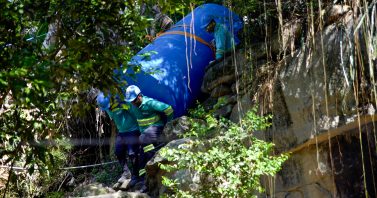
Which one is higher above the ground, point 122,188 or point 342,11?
point 342,11

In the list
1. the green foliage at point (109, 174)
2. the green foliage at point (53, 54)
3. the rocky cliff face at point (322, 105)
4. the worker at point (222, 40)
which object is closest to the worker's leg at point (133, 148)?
the green foliage at point (109, 174)

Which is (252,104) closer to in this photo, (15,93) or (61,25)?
(61,25)

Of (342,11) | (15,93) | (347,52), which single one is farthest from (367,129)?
(15,93)

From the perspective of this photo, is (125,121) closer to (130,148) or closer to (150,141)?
(130,148)

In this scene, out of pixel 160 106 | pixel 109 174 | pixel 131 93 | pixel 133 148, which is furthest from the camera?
pixel 109 174

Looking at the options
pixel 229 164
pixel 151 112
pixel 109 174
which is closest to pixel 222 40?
pixel 151 112

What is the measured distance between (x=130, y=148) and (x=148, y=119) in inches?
15.4

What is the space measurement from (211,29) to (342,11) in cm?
225

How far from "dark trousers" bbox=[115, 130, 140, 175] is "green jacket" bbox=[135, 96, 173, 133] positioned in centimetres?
21

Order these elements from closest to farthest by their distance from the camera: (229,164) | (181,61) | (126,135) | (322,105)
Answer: (229,164) < (322,105) < (126,135) < (181,61)

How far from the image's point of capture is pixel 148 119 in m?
6.09

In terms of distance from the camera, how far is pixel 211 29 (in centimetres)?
688

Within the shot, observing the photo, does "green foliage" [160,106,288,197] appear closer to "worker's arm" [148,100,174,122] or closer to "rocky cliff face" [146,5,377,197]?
"rocky cliff face" [146,5,377,197]

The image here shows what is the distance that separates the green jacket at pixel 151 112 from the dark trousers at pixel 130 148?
0.21 m
